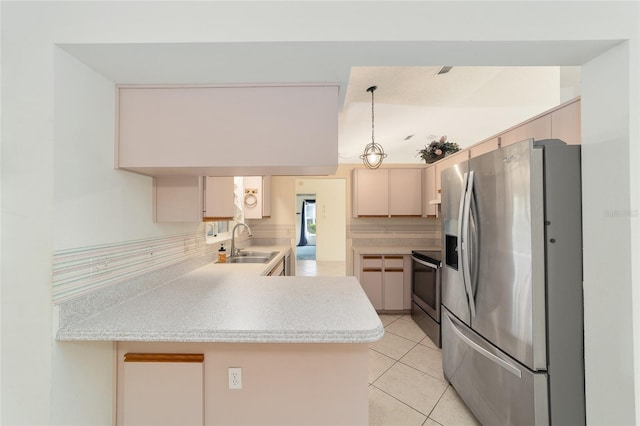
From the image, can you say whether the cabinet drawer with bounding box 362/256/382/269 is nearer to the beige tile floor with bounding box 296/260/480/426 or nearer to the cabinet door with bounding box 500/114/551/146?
the beige tile floor with bounding box 296/260/480/426

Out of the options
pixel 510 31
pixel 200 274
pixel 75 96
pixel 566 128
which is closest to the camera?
pixel 510 31

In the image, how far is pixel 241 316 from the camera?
1.05 m

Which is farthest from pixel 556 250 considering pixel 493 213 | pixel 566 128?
pixel 566 128

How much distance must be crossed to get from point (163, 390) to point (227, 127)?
4.34 feet

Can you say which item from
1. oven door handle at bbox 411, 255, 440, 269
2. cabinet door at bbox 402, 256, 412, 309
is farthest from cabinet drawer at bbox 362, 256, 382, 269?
oven door handle at bbox 411, 255, 440, 269

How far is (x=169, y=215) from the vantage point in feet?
4.91

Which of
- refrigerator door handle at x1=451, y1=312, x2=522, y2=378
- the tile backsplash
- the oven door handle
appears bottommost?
refrigerator door handle at x1=451, y1=312, x2=522, y2=378

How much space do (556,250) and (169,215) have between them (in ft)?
7.07

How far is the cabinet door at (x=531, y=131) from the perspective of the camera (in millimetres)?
1520

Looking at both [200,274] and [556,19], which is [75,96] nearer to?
[200,274]

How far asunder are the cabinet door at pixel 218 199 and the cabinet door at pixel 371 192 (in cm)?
222

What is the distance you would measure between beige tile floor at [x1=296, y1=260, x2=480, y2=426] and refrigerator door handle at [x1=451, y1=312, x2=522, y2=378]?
0.54m

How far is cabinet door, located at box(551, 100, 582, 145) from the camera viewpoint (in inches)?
53.0

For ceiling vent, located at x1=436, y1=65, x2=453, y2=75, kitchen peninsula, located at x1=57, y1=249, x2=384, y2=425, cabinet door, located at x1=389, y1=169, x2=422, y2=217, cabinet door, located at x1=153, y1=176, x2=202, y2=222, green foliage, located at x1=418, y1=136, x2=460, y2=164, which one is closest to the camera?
kitchen peninsula, located at x1=57, y1=249, x2=384, y2=425
